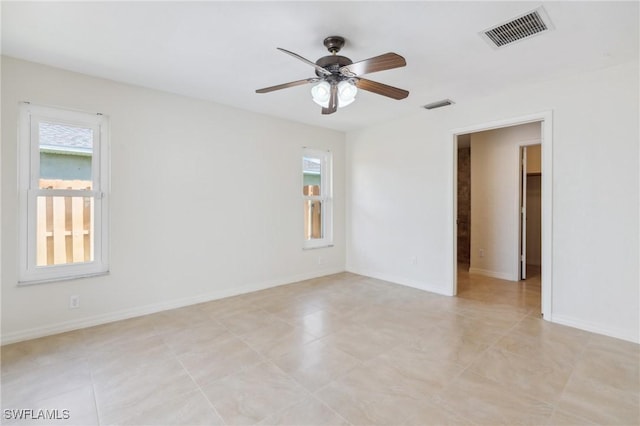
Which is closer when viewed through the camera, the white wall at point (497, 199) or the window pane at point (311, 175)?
the white wall at point (497, 199)

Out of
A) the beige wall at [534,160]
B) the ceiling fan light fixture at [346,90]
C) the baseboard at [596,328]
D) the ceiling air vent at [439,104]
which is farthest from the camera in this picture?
the beige wall at [534,160]

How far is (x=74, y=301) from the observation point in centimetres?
304

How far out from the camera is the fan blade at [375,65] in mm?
1996

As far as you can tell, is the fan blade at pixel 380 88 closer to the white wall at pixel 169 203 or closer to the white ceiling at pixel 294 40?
the white ceiling at pixel 294 40

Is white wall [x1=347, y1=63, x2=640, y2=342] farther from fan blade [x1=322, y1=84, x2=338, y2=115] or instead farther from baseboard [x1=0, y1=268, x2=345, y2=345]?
baseboard [x1=0, y1=268, x2=345, y2=345]

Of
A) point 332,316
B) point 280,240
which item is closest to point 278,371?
point 332,316

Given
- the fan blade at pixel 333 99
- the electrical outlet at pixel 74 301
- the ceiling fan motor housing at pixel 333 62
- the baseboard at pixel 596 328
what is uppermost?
the ceiling fan motor housing at pixel 333 62

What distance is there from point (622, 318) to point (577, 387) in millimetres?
1325

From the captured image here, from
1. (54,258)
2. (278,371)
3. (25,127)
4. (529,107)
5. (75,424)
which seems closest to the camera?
(75,424)

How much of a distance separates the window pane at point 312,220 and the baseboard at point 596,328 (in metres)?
3.40

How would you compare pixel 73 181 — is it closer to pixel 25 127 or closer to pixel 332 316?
pixel 25 127

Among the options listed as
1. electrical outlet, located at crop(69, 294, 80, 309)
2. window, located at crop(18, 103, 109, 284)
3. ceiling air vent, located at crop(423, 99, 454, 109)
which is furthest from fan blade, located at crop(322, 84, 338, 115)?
electrical outlet, located at crop(69, 294, 80, 309)

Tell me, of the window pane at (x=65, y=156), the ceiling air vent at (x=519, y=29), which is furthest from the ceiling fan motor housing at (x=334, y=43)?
the window pane at (x=65, y=156)

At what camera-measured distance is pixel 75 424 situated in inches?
69.2
